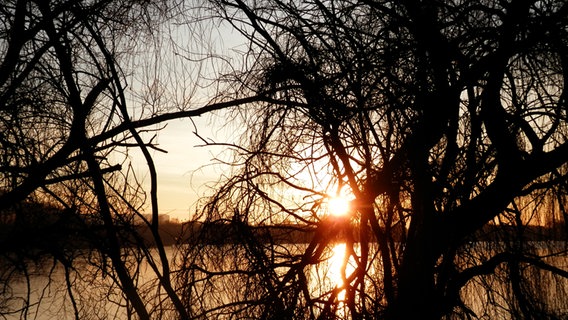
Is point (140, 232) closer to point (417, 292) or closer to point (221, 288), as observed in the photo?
point (221, 288)

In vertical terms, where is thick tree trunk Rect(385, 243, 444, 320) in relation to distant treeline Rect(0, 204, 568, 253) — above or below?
below

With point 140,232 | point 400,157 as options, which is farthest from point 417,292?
point 140,232

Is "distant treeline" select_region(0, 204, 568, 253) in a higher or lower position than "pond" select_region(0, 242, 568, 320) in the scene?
higher

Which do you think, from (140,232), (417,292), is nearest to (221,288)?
(140,232)

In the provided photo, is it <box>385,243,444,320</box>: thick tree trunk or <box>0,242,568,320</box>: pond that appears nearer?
<box>385,243,444,320</box>: thick tree trunk

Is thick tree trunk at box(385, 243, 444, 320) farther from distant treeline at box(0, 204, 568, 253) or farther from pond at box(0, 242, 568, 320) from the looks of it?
distant treeline at box(0, 204, 568, 253)

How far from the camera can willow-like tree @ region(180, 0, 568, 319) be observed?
8.14 feet

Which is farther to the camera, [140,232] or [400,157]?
[140,232]

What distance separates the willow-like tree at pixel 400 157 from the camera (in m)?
2.48

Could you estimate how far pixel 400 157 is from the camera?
2576 millimetres

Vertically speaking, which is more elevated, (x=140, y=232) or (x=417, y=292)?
(x=140, y=232)

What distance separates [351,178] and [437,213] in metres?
0.45

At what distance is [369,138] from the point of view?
9.61 ft

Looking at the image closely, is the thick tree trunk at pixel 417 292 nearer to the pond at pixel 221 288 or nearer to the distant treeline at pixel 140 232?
the pond at pixel 221 288
